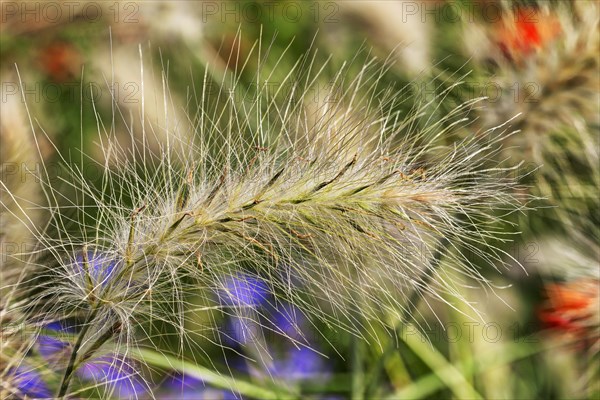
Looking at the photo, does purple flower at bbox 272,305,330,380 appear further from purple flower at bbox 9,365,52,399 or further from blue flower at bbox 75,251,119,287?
blue flower at bbox 75,251,119,287

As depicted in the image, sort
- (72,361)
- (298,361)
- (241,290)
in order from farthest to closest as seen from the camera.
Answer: (298,361) → (241,290) → (72,361)

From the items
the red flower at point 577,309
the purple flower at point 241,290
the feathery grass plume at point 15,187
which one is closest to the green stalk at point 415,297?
the purple flower at point 241,290

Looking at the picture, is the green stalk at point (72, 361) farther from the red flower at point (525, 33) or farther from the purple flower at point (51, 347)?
the red flower at point (525, 33)

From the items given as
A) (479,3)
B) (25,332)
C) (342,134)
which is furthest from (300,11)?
(25,332)

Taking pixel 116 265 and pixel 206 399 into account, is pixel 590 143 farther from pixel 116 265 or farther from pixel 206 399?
A: pixel 116 265

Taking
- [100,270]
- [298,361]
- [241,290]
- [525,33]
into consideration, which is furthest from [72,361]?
[525,33]

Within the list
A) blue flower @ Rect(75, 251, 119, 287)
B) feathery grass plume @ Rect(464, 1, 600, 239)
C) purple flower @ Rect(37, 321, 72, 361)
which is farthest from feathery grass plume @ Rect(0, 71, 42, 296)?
feathery grass plume @ Rect(464, 1, 600, 239)

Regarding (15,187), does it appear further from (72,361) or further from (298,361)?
(298,361)
